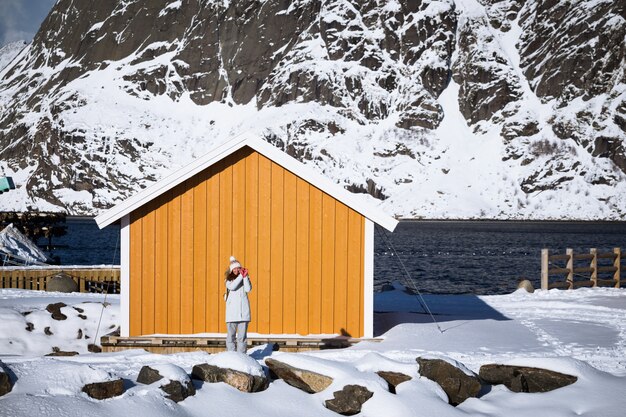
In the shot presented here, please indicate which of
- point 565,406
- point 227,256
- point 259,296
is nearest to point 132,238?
point 227,256

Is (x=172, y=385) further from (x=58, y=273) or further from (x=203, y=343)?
(x=58, y=273)

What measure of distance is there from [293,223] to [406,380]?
6.14 meters

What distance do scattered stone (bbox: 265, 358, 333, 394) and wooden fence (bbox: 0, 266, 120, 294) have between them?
17.0 metres

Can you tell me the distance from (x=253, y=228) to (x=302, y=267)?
139 cm

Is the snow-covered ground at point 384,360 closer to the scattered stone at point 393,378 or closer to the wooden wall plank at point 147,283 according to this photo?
the scattered stone at point 393,378

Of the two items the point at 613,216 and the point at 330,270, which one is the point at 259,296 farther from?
the point at 613,216

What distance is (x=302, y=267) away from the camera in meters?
15.6

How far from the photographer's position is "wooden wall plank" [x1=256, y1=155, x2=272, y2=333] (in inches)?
613

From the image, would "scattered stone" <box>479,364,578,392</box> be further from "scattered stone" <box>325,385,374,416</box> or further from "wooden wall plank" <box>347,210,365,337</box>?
"wooden wall plank" <box>347,210,365,337</box>

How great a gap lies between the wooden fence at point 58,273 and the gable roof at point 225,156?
37.7 ft

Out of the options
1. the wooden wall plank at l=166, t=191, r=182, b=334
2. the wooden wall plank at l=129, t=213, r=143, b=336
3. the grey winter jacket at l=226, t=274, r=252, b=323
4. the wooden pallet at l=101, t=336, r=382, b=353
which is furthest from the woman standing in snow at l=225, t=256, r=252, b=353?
the wooden wall plank at l=129, t=213, r=143, b=336

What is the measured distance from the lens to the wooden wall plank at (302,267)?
15.5m

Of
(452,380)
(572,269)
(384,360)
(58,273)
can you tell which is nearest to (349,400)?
(384,360)

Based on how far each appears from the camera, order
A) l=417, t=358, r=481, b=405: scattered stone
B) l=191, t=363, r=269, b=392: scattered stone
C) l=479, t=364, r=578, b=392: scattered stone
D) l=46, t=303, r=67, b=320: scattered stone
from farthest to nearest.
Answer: l=46, t=303, r=67, b=320: scattered stone
l=479, t=364, r=578, b=392: scattered stone
l=417, t=358, r=481, b=405: scattered stone
l=191, t=363, r=269, b=392: scattered stone
